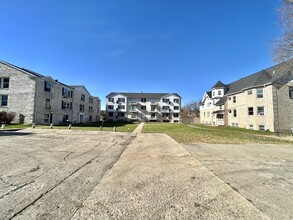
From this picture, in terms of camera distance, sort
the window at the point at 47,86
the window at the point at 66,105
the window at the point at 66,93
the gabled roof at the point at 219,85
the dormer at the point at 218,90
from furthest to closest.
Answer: the gabled roof at the point at 219,85 → the dormer at the point at 218,90 → the window at the point at 66,93 → the window at the point at 66,105 → the window at the point at 47,86

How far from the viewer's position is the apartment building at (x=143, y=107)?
2223 inches

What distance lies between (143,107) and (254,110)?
37.5 metres

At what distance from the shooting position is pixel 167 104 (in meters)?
57.2

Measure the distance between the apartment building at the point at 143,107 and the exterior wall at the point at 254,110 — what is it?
Result: 1053 inches

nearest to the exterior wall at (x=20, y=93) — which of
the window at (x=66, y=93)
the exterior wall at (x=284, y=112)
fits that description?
the window at (x=66, y=93)

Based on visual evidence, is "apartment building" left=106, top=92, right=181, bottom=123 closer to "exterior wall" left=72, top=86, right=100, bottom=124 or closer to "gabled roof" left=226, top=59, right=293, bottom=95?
"exterior wall" left=72, top=86, right=100, bottom=124

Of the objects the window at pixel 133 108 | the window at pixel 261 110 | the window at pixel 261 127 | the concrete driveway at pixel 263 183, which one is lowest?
the concrete driveway at pixel 263 183

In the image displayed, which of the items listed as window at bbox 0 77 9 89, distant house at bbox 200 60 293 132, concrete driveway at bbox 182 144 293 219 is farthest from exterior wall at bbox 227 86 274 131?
window at bbox 0 77 9 89

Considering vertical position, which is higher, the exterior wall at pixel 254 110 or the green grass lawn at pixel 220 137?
the exterior wall at pixel 254 110

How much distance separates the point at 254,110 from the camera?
24.7m

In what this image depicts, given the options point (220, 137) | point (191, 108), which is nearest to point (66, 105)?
point (220, 137)

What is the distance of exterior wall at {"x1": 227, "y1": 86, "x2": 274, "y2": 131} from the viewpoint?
22.6 metres

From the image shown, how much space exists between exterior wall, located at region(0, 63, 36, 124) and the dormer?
3809 centimetres

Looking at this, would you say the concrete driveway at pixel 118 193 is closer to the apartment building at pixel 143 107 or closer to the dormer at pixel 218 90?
the dormer at pixel 218 90
